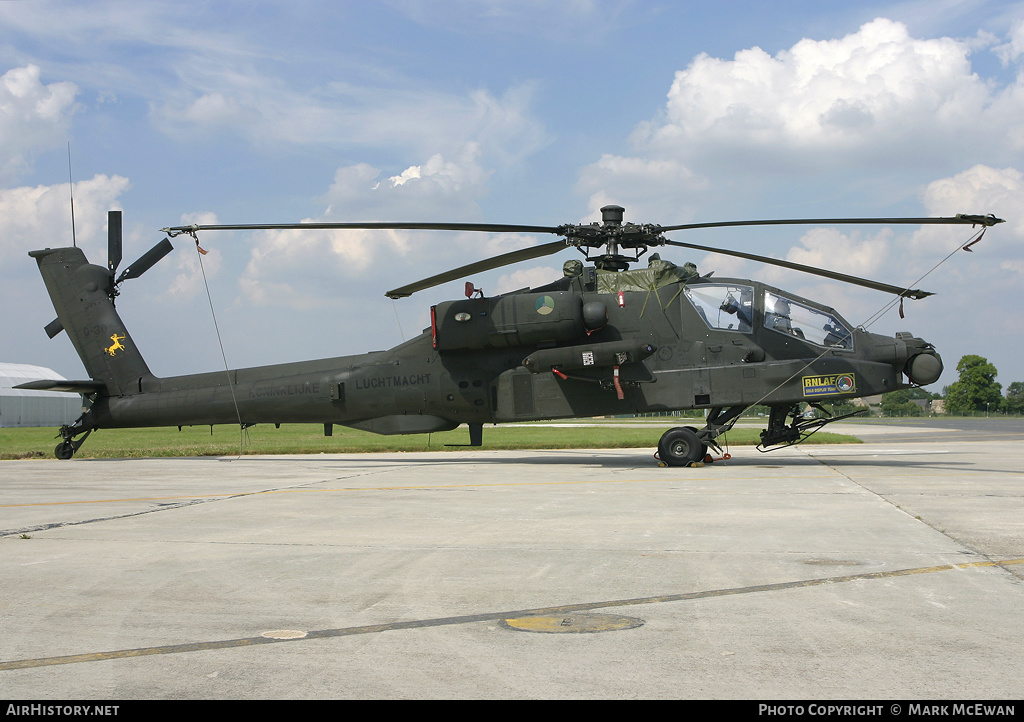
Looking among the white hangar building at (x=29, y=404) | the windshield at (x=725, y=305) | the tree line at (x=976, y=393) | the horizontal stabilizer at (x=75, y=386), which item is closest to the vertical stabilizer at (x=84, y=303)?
the horizontal stabilizer at (x=75, y=386)

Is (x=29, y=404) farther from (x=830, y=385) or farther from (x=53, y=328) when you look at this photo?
(x=830, y=385)

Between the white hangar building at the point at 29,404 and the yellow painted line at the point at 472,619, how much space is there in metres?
84.8

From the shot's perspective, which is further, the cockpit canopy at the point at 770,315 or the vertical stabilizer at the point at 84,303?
the vertical stabilizer at the point at 84,303

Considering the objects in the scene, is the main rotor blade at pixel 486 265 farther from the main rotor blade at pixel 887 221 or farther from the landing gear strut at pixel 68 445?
the landing gear strut at pixel 68 445

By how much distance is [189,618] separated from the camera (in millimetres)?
4676

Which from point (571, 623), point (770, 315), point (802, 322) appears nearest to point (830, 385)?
point (802, 322)

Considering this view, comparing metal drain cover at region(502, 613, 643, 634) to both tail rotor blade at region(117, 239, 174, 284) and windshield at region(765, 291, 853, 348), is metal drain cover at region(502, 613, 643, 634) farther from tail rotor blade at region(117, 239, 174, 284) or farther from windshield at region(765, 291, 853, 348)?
tail rotor blade at region(117, 239, 174, 284)

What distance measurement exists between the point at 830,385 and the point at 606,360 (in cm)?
426

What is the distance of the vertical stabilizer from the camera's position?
2075 cm

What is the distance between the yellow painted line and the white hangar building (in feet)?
278

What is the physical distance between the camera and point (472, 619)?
15.0 ft

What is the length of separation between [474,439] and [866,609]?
14018 millimetres

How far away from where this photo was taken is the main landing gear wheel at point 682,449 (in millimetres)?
16031

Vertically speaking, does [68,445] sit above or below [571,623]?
above
